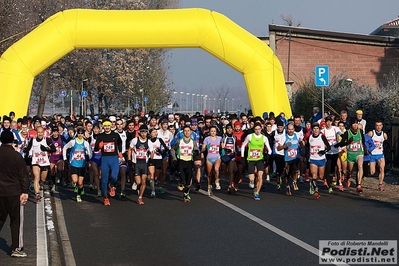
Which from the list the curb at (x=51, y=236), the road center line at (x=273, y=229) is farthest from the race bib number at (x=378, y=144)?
the curb at (x=51, y=236)

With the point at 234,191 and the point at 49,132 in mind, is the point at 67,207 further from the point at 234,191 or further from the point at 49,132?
the point at 49,132

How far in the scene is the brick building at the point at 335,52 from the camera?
4138 cm

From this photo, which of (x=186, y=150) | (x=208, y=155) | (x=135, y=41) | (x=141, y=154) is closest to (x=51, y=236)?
(x=141, y=154)

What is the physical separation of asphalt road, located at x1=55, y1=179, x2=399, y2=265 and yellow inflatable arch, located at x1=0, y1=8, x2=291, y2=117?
8145 mm

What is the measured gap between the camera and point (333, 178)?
20.1m

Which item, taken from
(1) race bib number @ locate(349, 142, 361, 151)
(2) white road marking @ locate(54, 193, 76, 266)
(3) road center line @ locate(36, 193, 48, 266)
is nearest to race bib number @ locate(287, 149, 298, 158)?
(1) race bib number @ locate(349, 142, 361, 151)

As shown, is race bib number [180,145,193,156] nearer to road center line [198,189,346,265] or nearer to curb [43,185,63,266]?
road center line [198,189,346,265]

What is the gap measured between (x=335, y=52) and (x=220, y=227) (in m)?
31.5

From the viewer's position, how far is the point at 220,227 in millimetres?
12320

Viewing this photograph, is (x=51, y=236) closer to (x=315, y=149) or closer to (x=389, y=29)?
(x=315, y=149)

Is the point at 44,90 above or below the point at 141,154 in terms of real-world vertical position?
above

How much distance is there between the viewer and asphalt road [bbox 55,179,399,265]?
984 cm

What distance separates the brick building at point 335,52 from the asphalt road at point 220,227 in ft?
83.5

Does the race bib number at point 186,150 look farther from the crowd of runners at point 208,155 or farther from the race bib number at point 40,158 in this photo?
the race bib number at point 40,158
